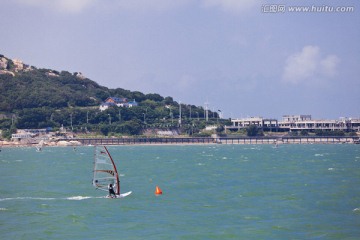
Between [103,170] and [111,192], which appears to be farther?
[103,170]

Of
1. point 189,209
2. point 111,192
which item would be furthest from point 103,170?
point 189,209

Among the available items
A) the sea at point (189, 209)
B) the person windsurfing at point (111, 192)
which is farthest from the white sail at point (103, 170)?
the sea at point (189, 209)

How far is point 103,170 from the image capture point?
50406 mm

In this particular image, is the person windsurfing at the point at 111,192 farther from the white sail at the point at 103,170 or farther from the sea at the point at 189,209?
the sea at the point at 189,209

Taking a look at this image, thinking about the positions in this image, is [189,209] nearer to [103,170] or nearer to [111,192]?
[111,192]

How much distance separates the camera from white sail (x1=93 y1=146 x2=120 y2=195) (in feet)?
161

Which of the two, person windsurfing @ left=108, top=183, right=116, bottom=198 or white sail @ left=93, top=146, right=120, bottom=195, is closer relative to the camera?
white sail @ left=93, top=146, right=120, bottom=195

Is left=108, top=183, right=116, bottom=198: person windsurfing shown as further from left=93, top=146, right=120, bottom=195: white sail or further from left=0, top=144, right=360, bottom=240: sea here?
left=0, top=144, right=360, bottom=240: sea

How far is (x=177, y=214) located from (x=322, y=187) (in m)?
19.2

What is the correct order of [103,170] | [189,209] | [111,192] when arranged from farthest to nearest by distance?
[103,170] < [111,192] < [189,209]

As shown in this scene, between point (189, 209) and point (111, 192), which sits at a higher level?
point (111, 192)

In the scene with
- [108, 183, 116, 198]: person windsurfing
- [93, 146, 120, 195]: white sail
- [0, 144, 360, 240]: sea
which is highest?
[93, 146, 120, 195]: white sail

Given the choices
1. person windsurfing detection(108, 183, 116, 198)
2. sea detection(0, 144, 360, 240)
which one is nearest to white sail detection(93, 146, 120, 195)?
person windsurfing detection(108, 183, 116, 198)

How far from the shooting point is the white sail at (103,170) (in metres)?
49.2
